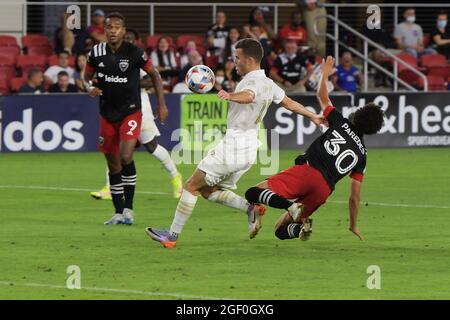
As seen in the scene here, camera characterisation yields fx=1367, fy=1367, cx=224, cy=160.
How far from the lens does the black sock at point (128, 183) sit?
15820 mm

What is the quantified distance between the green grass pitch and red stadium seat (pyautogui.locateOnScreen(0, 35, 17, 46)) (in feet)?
24.2

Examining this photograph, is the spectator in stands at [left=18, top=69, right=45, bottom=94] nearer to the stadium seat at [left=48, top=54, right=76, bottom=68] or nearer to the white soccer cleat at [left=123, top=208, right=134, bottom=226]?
the stadium seat at [left=48, top=54, right=76, bottom=68]

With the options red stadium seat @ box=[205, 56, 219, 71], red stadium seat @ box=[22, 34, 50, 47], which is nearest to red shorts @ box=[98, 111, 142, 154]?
red stadium seat @ box=[205, 56, 219, 71]

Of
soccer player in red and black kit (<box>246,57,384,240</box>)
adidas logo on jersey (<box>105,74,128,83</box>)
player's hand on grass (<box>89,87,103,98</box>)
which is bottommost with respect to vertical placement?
soccer player in red and black kit (<box>246,57,384,240</box>)

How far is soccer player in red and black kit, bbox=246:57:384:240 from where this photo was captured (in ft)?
43.5

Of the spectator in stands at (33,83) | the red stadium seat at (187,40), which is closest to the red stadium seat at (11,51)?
the spectator in stands at (33,83)

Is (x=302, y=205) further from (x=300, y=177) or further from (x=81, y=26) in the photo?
(x=81, y=26)

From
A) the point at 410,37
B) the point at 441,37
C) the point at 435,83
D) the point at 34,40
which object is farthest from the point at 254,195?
the point at 441,37

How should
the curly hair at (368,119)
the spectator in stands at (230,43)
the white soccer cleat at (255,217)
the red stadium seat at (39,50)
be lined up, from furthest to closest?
the red stadium seat at (39,50), the spectator in stands at (230,43), the white soccer cleat at (255,217), the curly hair at (368,119)

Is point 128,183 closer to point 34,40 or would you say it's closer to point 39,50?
point 39,50

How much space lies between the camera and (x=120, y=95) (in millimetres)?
15820

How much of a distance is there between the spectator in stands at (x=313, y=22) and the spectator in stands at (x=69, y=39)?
512 cm

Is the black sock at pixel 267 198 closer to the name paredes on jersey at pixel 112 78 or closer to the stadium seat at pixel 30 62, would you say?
the name paredes on jersey at pixel 112 78

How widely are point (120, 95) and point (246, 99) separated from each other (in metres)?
3.24
